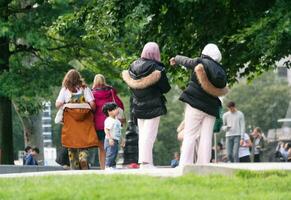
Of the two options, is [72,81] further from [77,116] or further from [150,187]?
[150,187]

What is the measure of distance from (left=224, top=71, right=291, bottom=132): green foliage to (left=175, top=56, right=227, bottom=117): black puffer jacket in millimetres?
75077

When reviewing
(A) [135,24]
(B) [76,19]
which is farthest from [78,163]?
(B) [76,19]

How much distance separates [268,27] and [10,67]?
32.8 feet

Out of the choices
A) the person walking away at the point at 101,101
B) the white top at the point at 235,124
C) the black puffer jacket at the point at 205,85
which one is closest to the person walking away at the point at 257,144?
the white top at the point at 235,124

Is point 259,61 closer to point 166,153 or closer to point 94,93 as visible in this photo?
point 94,93

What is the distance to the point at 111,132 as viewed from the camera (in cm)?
1950

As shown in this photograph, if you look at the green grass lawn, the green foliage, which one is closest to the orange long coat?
the green grass lawn

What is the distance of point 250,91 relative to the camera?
95250mm

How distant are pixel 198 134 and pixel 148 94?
39.0 inches

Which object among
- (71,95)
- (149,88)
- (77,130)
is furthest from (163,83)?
(77,130)

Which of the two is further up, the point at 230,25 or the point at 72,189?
the point at 230,25

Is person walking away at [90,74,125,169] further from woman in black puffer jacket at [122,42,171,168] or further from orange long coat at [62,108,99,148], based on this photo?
woman in black puffer jacket at [122,42,171,168]

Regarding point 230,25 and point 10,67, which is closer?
point 230,25

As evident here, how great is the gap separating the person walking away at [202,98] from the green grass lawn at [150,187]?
261cm
